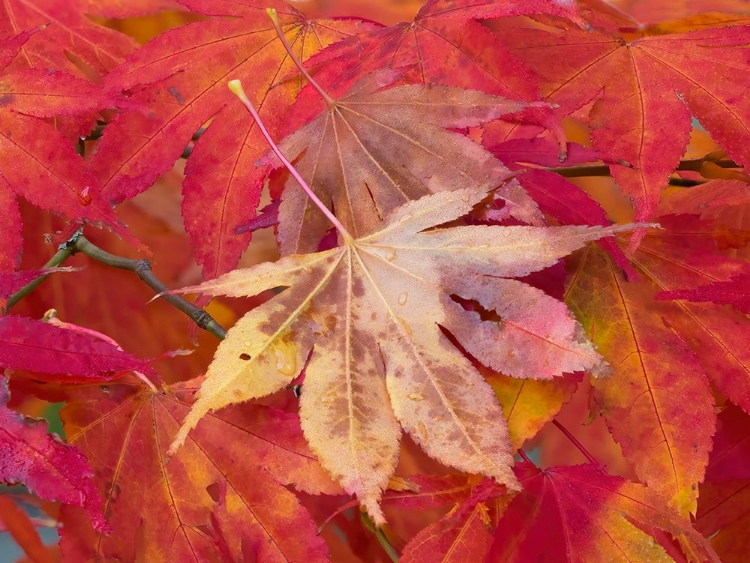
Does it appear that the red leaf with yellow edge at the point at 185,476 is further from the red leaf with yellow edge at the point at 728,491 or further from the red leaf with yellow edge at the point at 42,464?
the red leaf with yellow edge at the point at 728,491

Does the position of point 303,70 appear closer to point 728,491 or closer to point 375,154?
point 375,154

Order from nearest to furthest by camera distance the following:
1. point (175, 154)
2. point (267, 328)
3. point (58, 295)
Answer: point (267, 328)
point (175, 154)
point (58, 295)

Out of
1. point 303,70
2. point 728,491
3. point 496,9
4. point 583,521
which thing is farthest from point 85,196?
point 728,491

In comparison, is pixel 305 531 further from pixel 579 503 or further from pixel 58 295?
pixel 58 295

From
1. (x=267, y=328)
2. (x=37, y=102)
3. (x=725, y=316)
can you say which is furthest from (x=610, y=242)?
(x=37, y=102)

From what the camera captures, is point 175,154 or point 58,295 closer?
point 175,154

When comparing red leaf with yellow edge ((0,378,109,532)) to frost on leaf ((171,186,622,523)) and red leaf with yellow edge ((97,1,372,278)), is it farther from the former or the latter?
red leaf with yellow edge ((97,1,372,278))

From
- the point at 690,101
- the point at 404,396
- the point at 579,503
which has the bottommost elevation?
the point at 579,503
